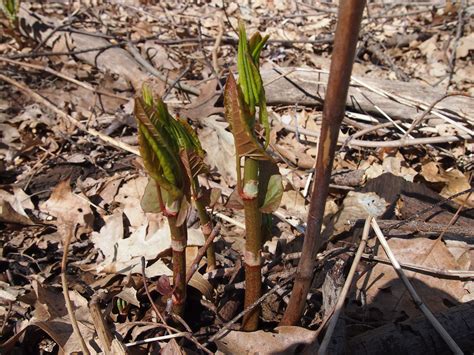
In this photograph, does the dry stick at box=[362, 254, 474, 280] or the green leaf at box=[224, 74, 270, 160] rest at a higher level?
the green leaf at box=[224, 74, 270, 160]

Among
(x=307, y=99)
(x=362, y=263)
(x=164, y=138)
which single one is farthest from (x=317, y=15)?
(x=164, y=138)

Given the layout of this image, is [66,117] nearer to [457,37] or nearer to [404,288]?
[404,288]

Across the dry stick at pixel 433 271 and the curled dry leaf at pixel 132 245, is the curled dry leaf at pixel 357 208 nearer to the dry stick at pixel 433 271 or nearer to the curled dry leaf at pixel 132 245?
the dry stick at pixel 433 271

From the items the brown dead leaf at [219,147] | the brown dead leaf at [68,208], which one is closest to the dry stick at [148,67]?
the brown dead leaf at [219,147]

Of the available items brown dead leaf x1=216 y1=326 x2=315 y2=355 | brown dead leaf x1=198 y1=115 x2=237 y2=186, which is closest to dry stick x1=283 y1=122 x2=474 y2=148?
brown dead leaf x1=198 y1=115 x2=237 y2=186

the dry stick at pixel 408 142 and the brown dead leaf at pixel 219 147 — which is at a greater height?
the dry stick at pixel 408 142

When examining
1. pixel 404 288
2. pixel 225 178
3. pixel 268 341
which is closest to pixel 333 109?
pixel 268 341

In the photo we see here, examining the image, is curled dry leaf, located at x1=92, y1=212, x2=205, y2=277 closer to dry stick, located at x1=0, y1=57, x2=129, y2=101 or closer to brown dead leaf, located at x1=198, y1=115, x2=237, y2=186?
brown dead leaf, located at x1=198, y1=115, x2=237, y2=186

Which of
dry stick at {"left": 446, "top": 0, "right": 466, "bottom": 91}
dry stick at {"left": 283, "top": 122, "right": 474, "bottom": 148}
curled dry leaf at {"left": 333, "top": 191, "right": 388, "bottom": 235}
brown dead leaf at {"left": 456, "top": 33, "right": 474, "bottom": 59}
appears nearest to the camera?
curled dry leaf at {"left": 333, "top": 191, "right": 388, "bottom": 235}
